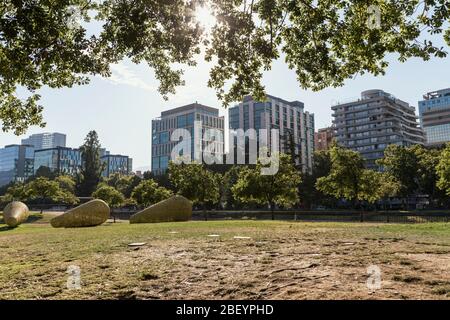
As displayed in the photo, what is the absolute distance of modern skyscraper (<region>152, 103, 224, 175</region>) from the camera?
166 metres

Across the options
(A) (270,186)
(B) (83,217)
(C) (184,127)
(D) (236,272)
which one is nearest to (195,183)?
(A) (270,186)

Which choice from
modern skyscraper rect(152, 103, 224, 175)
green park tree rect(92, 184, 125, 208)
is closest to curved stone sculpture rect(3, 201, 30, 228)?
green park tree rect(92, 184, 125, 208)

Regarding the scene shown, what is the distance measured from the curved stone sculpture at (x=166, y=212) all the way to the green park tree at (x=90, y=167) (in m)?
66.2

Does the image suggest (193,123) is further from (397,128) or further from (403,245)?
(403,245)

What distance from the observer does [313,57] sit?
1244cm

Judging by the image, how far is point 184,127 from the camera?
170250 millimetres

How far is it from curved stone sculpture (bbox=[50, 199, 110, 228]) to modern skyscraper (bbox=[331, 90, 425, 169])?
435ft

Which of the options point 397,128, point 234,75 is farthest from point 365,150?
point 234,75

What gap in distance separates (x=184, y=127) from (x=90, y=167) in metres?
77.4

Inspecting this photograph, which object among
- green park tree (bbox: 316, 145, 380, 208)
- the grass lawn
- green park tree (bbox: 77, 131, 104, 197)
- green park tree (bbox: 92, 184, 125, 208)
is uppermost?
green park tree (bbox: 77, 131, 104, 197)

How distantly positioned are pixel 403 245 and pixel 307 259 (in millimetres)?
3765

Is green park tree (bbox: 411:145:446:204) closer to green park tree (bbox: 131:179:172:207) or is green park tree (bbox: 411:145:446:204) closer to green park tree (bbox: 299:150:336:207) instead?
green park tree (bbox: 299:150:336:207)

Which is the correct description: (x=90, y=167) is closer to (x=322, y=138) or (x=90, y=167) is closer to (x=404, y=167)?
(x=404, y=167)

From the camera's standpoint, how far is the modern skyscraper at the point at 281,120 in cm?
15825
